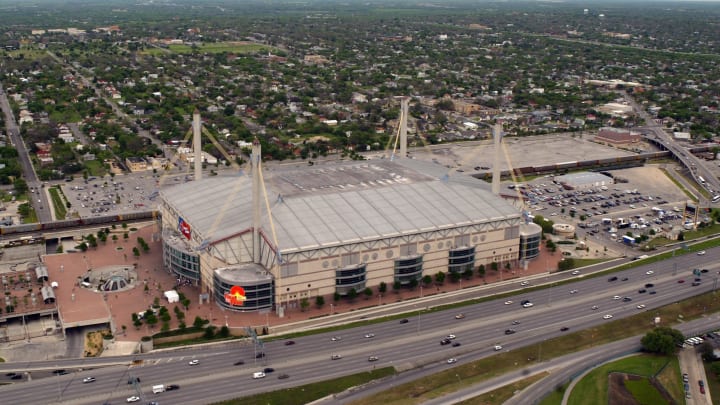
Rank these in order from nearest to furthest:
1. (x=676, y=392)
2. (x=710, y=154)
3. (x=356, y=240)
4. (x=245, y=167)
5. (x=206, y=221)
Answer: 1. (x=676, y=392)
2. (x=356, y=240)
3. (x=206, y=221)
4. (x=245, y=167)
5. (x=710, y=154)

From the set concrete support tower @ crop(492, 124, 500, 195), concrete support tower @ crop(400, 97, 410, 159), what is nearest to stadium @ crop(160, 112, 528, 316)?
concrete support tower @ crop(492, 124, 500, 195)

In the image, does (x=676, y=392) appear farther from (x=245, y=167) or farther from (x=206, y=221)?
(x=245, y=167)

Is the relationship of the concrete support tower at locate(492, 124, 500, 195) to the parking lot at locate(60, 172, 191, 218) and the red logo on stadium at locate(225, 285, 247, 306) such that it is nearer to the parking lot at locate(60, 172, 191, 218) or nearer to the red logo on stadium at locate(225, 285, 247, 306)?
the red logo on stadium at locate(225, 285, 247, 306)

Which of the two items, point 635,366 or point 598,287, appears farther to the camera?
point 598,287

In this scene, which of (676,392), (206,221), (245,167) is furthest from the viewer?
(245,167)

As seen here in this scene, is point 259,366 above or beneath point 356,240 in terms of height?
beneath

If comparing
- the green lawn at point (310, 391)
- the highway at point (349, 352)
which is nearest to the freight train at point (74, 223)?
the highway at point (349, 352)

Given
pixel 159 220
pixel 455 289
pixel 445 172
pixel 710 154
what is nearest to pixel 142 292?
pixel 159 220
